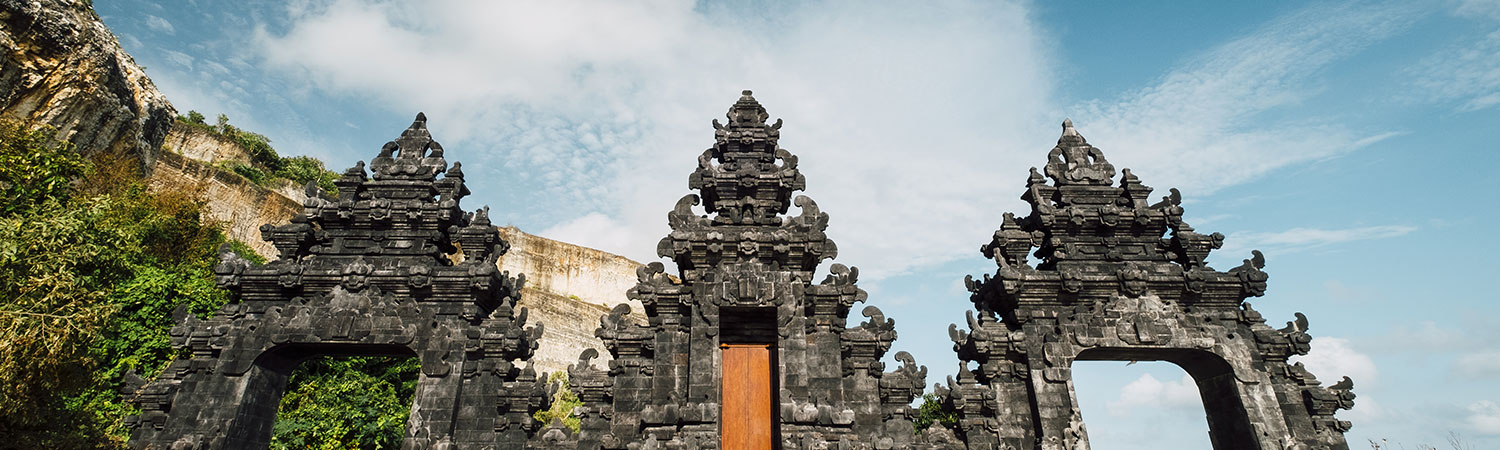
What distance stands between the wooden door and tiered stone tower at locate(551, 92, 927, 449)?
2 cm

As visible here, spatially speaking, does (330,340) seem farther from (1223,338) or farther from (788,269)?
(1223,338)

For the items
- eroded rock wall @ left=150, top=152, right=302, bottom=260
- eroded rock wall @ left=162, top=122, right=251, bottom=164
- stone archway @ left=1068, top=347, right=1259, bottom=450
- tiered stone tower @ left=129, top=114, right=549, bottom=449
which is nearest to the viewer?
tiered stone tower @ left=129, top=114, right=549, bottom=449

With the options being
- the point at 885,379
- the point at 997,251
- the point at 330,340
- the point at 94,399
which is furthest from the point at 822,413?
the point at 94,399

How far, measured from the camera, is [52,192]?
1792 cm

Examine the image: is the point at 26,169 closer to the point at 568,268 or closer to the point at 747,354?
the point at 747,354

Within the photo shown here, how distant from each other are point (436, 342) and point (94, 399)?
487 inches

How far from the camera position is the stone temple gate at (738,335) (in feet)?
39.1

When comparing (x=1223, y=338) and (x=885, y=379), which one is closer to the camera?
(x=885, y=379)

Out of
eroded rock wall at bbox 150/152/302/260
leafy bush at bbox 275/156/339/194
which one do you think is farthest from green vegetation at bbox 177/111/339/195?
eroded rock wall at bbox 150/152/302/260

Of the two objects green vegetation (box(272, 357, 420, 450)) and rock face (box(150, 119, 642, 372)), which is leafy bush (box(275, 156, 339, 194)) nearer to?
rock face (box(150, 119, 642, 372))

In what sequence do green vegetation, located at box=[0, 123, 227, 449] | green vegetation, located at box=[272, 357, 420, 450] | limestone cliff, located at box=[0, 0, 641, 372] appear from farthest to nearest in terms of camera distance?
limestone cliff, located at box=[0, 0, 641, 372], green vegetation, located at box=[272, 357, 420, 450], green vegetation, located at box=[0, 123, 227, 449]

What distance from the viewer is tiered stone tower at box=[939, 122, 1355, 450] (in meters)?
12.5

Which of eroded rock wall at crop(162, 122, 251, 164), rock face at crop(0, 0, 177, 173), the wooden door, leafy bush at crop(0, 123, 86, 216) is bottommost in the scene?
the wooden door

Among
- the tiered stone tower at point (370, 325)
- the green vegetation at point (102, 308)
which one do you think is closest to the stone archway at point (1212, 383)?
the tiered stone tower at point (370, 325)
